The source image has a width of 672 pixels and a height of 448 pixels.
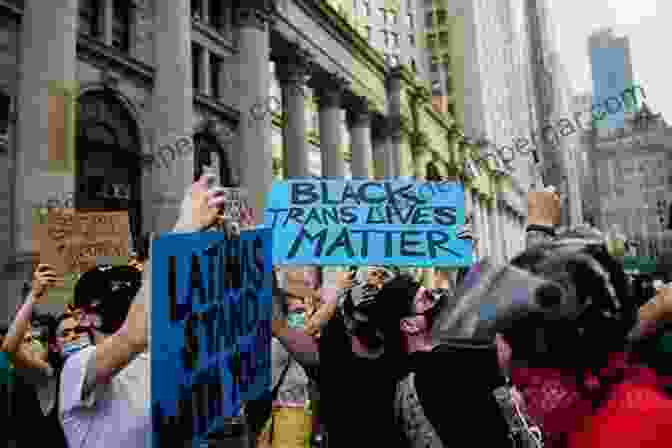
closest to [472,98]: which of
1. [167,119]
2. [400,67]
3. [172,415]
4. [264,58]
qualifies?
[400,67]

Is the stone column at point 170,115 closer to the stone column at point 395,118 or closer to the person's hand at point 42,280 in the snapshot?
the person's hand at point 42,280

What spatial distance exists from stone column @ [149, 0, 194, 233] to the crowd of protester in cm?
964

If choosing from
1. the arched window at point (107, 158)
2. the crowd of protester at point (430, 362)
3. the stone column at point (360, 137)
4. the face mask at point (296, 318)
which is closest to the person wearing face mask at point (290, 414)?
the crowd of protester at point (430, 362)

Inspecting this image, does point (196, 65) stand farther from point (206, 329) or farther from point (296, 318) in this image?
point (206, 329)

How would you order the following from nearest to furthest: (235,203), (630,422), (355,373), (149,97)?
(630,422) → (235,203) → (355,373) → (149,97)

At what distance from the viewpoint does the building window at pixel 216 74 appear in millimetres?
18594

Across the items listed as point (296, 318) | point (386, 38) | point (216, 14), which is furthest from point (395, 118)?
point (296, 318)

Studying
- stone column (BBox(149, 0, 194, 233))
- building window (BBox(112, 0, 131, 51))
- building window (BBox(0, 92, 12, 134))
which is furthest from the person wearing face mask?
building window (BBox(112, 0, 131, 51))

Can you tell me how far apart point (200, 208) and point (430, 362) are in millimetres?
1132

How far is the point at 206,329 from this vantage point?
2.46 m

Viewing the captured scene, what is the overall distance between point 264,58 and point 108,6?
5558 mm

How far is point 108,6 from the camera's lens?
14211 millimetres

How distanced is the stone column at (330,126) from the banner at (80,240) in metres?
17.8

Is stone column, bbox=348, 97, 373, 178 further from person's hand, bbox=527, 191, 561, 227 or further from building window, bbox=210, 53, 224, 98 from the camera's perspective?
person's hand, bbox=527, 191, 561, 227
